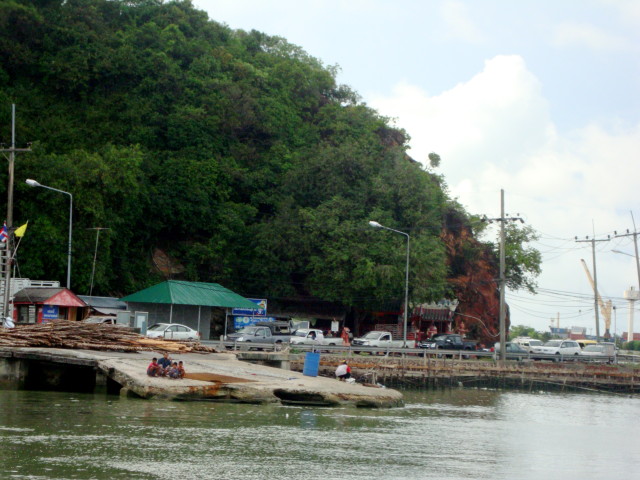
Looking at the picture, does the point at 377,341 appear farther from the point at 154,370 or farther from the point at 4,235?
the point at 154,370

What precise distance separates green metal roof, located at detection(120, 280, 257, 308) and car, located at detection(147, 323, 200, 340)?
3008 mm

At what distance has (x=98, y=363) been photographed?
85.7ft

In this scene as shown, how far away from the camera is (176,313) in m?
51.8

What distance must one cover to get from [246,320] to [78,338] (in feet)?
89.6

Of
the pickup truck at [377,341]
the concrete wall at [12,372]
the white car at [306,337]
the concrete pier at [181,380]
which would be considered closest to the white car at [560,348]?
the pickup truck at [377,341]

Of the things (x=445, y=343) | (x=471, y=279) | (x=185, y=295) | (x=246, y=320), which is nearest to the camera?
(x=185, y=295)

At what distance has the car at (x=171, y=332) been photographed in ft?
145

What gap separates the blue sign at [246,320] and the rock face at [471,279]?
86.2ft

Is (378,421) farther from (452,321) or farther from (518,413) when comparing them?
(452,321)

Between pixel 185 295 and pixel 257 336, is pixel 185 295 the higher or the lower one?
the higher one

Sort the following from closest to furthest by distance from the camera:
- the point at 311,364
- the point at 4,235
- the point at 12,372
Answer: the point at 12,372 < the point at 311,364 < the point at 4,235

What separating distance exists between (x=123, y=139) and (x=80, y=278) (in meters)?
18.7

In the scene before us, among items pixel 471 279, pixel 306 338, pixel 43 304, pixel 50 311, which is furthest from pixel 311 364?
pixel 471 279

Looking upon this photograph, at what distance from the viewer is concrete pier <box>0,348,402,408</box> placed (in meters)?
24.3
